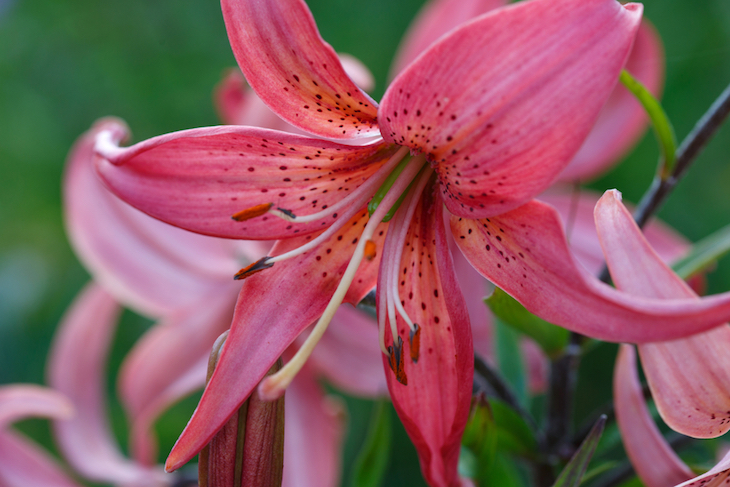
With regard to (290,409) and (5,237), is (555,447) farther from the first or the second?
(5,237)

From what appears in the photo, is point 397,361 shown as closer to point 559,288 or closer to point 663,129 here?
point 559,288

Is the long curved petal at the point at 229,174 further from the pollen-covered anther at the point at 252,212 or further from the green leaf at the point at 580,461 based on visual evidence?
the green leaf at the point at 580,461

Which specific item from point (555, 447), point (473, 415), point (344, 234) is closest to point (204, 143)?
point (344, 234)

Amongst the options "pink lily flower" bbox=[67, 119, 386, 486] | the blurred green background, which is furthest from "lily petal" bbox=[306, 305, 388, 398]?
the blurred green background

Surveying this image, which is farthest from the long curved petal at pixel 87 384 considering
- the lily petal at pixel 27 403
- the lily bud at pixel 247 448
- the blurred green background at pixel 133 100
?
the blurred green background at pixel 133 100

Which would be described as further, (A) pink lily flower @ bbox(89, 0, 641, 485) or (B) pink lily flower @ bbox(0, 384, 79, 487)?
(B) pink lily flower @ bbox(0, 384, 79, 487)

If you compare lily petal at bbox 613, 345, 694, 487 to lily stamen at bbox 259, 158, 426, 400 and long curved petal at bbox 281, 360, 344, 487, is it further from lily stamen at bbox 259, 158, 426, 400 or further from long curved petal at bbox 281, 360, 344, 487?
long curved petal at bbox 281, 360, 344, 487
